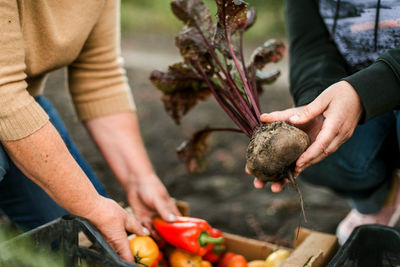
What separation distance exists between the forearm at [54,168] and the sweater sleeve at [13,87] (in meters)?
0.03

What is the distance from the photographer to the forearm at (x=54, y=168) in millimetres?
1240

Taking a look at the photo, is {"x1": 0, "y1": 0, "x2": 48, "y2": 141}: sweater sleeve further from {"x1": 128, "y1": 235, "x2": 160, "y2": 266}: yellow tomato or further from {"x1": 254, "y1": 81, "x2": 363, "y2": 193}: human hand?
{"x1": 254, "y1": 81, "x2": 363, "y2": 193}: human hand

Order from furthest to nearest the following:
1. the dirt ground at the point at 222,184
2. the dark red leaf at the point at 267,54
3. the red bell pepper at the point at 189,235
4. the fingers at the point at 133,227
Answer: the dirt ground at the point at 222,184
the dark red leaf at the point at 267,54
the red bell pepper at the point at 189,235
the fingers at the point at 133,227

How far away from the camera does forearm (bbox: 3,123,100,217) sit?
1.24 m

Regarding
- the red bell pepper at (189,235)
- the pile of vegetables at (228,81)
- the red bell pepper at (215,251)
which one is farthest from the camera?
the red bell pepper at (215,251)

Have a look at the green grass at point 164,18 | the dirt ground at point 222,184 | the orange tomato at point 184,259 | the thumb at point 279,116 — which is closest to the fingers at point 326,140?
the thumb at point 279,116

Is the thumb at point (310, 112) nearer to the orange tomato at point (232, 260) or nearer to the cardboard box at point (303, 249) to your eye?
the cardboard box at point (303, 249)

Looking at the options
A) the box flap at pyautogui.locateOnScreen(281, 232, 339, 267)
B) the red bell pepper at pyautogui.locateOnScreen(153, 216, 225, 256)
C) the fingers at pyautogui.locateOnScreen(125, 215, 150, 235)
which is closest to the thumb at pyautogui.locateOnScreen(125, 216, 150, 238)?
the fingers at pyautogui.locateOnScreen(125, 215, 150, 235)

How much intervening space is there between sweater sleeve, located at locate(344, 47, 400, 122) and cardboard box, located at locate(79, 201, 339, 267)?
45 centimetres

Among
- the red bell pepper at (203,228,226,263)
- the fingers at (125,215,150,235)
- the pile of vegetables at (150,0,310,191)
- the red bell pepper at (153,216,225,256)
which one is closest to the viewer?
the pile of vegetables at (150,0,310,191)

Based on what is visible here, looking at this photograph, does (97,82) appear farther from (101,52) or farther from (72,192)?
(72,192)

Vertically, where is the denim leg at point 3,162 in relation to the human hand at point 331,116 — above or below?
below

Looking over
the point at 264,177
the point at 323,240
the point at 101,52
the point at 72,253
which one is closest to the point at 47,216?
the point at 72,253

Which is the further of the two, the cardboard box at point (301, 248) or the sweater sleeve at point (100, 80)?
the sweater sleeve at point (100, 80)
